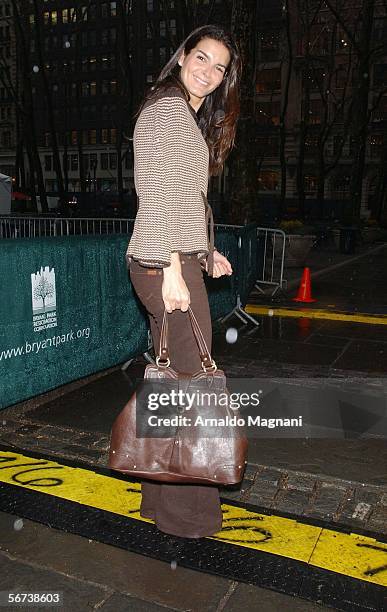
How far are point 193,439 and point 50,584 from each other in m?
0.95

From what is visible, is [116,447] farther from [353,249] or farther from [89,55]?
[89,55]

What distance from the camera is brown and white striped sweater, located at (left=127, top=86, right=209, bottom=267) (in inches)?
102

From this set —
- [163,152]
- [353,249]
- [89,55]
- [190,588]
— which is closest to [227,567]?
[190,588]

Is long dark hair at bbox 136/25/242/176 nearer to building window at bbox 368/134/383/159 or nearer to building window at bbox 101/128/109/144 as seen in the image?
building window at bbox 368/134/383/159

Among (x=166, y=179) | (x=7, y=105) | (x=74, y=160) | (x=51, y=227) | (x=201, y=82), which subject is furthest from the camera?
(x=74, y=160)

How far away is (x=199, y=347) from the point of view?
107 inches

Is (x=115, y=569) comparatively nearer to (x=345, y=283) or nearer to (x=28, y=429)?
(x=28, y=429)

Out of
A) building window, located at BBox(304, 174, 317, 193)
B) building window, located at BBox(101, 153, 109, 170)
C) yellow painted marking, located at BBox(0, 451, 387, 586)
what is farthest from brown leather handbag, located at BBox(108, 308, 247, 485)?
building window, located at BBox(101, 153, 109, 170)

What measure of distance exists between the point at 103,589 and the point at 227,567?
1.95ft

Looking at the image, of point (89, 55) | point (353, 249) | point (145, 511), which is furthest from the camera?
point (89, 55)

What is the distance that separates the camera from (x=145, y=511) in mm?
3289

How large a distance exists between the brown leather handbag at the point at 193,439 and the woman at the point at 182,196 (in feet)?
0.70

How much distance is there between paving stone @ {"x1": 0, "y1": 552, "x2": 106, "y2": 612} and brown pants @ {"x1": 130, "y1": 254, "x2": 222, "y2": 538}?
52cm

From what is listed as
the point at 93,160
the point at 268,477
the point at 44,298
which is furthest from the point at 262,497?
the point at 93,160
